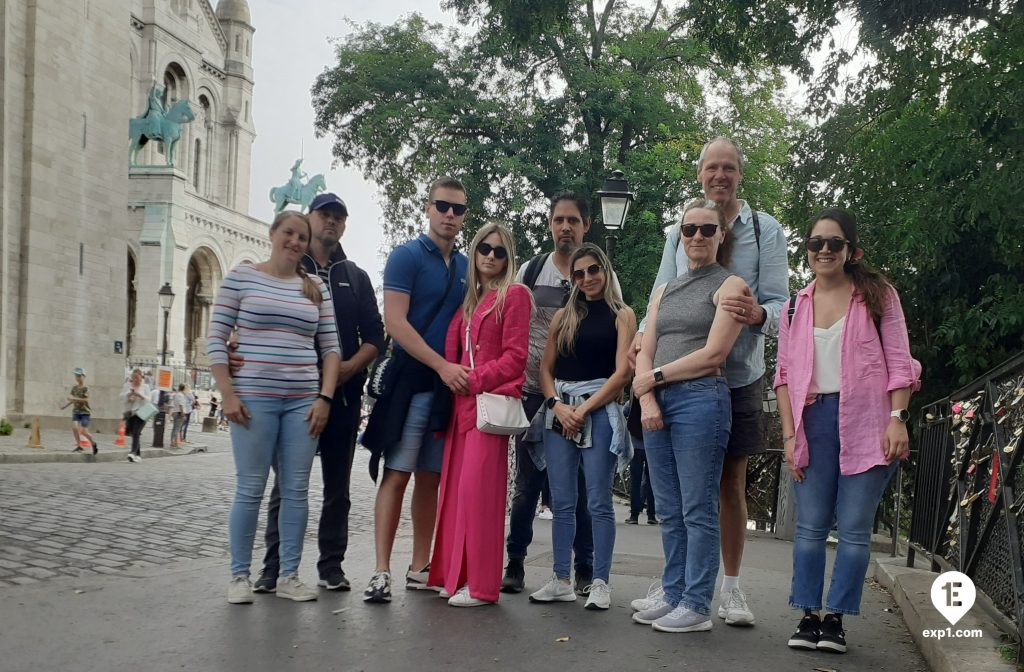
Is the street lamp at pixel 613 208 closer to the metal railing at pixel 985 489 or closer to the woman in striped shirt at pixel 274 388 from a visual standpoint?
the metal railing at pixel 985 489

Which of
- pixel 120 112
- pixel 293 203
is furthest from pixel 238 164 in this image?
pixel 120 112

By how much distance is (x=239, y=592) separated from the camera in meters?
5.50

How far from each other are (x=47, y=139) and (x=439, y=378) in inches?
950

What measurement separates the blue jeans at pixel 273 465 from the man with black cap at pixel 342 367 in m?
0.31

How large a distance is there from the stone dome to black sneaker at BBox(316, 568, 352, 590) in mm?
69389

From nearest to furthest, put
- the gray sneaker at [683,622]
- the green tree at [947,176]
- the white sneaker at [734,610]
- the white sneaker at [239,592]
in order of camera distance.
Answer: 1. the gray sneaker at [683,622]
2. the white sneaker at [734,610]
3. the white sneaker at [239,592]
4. the green tree at [947,176]

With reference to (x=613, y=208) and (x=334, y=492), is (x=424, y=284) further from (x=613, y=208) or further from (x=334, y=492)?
(x=613, y=208)

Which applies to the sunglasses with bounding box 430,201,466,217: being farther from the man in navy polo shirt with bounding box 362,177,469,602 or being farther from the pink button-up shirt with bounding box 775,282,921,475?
the pink button-up shirt with bounding box 775,282,921,475

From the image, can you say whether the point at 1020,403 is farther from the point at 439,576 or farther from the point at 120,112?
the point at 120,112

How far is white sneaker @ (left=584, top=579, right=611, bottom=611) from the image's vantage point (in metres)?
5.63

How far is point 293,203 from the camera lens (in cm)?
6956

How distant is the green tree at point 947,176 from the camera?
1178cm

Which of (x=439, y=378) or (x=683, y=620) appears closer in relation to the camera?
(x=683, y=620)

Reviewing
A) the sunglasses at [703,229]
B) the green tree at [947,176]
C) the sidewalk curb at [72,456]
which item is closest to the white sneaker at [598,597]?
the sunglasses at [703,229]
